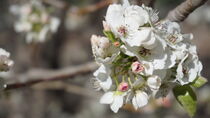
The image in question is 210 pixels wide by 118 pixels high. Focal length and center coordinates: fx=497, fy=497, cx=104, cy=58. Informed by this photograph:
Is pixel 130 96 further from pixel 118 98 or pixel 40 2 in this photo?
pixel 40 2

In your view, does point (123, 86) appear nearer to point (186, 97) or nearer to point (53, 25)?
point (186, 97)

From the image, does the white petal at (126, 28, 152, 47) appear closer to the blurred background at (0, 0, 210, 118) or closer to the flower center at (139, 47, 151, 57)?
the flower center at (139, 47, 151, 57)

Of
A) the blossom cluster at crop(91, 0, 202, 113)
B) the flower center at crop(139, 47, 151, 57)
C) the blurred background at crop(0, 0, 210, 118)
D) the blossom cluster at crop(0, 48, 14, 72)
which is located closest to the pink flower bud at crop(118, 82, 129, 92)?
the blossom cluster at crop(91, 0, 202, 113)

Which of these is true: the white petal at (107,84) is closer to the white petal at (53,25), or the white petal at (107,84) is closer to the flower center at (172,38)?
the flower center at (172,38)

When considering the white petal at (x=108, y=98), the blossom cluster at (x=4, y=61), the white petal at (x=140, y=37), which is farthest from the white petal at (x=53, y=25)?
the white petal at (x=140, y=37)

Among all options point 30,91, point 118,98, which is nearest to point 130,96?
point 118,98

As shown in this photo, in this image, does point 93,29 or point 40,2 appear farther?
point 93,29

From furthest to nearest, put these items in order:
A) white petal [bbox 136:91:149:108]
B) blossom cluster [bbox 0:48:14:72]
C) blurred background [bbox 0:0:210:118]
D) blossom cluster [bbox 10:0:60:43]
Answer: blurred background [bbox 0:0:210:118] < blossom cluster [bbox 10:0:60:43] < blossom cluster [bbox 0:48:14:72] < white petal [bbox 136:91:149:108]

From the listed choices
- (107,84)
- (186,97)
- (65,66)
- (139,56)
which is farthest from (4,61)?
(65,66)
